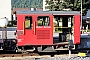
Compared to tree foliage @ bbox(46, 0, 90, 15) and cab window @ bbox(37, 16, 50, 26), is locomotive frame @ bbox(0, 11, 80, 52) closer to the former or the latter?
cab window @ bbox(37, 16, 50, 26)

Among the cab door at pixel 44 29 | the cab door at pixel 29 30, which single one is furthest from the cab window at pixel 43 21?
the cab door at pixel 29 30

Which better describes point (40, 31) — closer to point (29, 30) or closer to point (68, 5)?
point (29, 30)

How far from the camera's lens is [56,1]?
1741 inches

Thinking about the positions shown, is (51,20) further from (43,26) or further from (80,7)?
(80,7)

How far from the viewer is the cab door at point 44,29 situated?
15562mm

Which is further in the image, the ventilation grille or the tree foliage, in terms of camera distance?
the tree foliage

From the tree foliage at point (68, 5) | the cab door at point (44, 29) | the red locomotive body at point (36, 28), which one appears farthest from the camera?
the tree foliage at point (68, 5)

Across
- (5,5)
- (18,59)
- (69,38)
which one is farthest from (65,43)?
(5,5)

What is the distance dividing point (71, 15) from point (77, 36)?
1.30 meters

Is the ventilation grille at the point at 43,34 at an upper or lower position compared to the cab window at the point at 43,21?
lower

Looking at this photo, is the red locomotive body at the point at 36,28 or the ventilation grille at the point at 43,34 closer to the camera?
the red locomotive body at the point at 36,28

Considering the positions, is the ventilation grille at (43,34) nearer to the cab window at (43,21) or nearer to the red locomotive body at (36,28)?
the red locomotive body at (36,28)

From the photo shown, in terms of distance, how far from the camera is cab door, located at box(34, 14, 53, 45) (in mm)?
15562

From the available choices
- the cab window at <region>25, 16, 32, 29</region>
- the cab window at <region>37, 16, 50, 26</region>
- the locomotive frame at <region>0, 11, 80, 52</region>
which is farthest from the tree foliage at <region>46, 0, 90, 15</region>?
the cab window at <region>25, 16, 32, 29</region>
